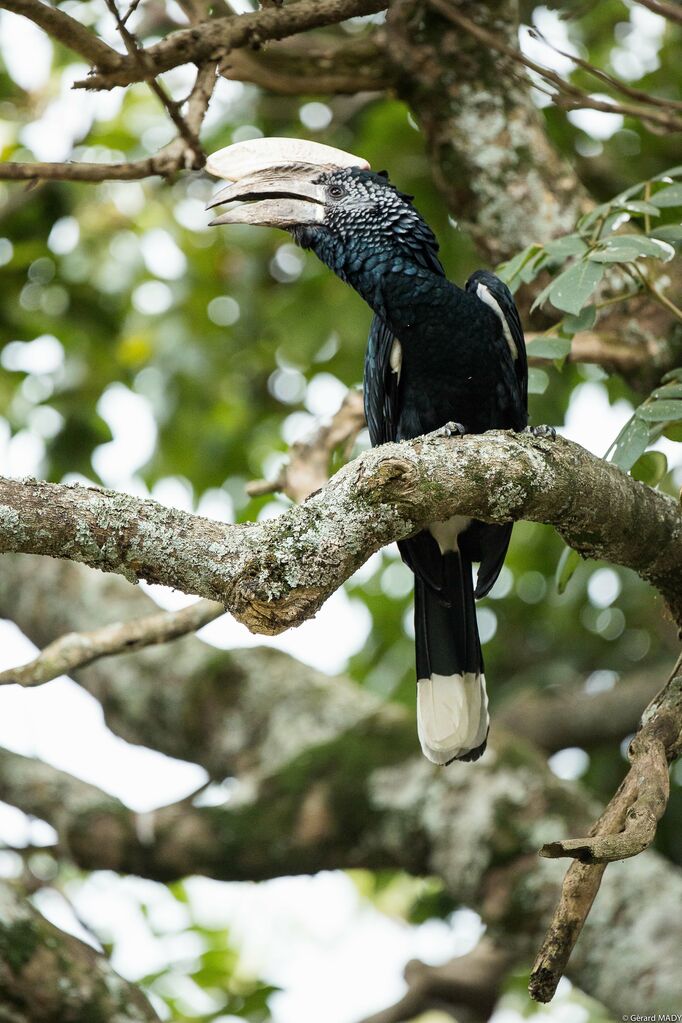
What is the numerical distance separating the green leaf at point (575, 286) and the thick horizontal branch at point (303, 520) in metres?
0.29

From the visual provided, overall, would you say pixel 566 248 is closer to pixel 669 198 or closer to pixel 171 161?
pixel 669 198

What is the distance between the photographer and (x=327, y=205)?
10.5 ft

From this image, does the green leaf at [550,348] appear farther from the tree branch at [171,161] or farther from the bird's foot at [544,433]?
the tree branch at [171,161]

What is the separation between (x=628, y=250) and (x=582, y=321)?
0.99 ft

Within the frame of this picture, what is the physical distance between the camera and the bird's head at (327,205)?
3.07m

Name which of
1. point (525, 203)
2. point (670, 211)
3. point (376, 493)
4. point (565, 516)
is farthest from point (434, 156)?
point (376, 493)

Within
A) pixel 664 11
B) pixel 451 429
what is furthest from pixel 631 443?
pixel 664 11

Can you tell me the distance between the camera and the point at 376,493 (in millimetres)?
2016

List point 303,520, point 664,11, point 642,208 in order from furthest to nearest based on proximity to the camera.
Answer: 1. point 642,208
2. point 664,11
3. point 303,520

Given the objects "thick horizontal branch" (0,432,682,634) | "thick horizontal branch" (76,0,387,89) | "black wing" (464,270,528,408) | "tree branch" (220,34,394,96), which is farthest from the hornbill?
"thick horizontal branch" (0,432,682,634)

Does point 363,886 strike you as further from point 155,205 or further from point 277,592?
point 277,592

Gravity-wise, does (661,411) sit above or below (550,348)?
below

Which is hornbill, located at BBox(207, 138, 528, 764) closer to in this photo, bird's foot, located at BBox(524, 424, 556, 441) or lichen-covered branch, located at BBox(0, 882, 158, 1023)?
bird's foot, located at BBox(524, 424, 556, 441)

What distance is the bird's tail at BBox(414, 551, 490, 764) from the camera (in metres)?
3.16
